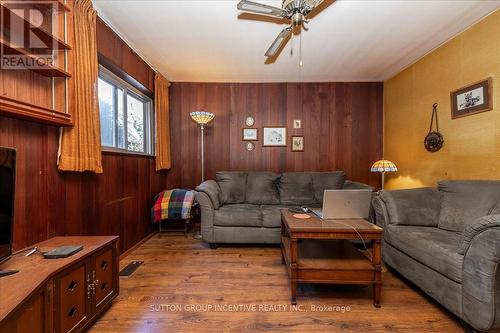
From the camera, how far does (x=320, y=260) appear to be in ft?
5.76

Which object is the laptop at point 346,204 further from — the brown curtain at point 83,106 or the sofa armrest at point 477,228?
the brown curtain at point 83,106

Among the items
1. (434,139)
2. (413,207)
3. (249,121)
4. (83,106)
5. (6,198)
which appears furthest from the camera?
(249,121)

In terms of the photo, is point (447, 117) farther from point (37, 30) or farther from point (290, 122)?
point (37, 30)

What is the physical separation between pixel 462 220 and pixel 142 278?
2.95 metres

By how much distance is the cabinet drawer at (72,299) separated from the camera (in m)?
1.18

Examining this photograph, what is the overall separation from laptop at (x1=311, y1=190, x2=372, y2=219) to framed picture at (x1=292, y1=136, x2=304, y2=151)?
2072 millimetres

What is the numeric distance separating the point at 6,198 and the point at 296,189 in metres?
2.92

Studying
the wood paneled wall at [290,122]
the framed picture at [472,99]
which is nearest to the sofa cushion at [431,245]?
the framed picture at [472,99]

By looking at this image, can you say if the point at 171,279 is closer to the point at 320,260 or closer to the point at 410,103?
the point at 320,260

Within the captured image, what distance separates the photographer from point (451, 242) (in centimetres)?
166

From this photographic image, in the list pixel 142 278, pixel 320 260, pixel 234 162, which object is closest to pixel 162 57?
pixel 234 162

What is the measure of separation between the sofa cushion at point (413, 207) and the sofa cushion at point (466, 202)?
0.22ft

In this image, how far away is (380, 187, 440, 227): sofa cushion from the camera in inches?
83.7

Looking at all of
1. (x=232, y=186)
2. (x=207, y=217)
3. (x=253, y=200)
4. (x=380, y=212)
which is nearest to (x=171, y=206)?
(x=207, y=217)
